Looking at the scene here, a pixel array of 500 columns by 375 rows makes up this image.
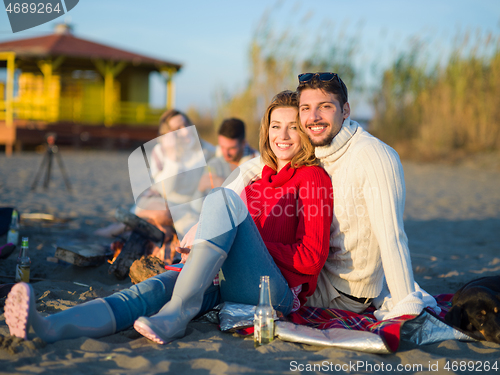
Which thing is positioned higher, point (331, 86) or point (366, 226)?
point (331, 86)

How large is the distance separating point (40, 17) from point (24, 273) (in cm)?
190

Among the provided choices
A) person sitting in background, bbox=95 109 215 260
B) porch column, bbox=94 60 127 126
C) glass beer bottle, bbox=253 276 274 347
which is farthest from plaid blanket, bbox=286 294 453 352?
porch column, bbox=94 60 127 126

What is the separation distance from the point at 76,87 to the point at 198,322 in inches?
717

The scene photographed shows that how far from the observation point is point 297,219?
2367mm

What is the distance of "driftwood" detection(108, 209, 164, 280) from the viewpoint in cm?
321

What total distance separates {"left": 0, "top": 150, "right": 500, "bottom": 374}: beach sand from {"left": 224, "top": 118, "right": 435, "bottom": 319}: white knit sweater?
356 millimetres

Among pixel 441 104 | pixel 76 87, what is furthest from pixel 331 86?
pixel 76 87

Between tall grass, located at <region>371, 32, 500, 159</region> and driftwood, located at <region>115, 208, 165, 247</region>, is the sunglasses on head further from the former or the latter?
tall grass, located at <region>371, 32, 500, 159</region>

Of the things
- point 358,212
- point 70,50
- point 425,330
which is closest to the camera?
point 425,330

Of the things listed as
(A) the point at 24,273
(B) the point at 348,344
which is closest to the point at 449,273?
(B) the point at 348,344

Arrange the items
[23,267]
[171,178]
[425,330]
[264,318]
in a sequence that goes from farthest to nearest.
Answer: [171,178] → [23,267] → [425,330] → [264,318]

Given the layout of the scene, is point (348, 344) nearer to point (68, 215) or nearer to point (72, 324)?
point (72, 324)

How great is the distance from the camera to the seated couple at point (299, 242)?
206 centimetres

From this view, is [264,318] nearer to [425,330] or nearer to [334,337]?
[334,337]
